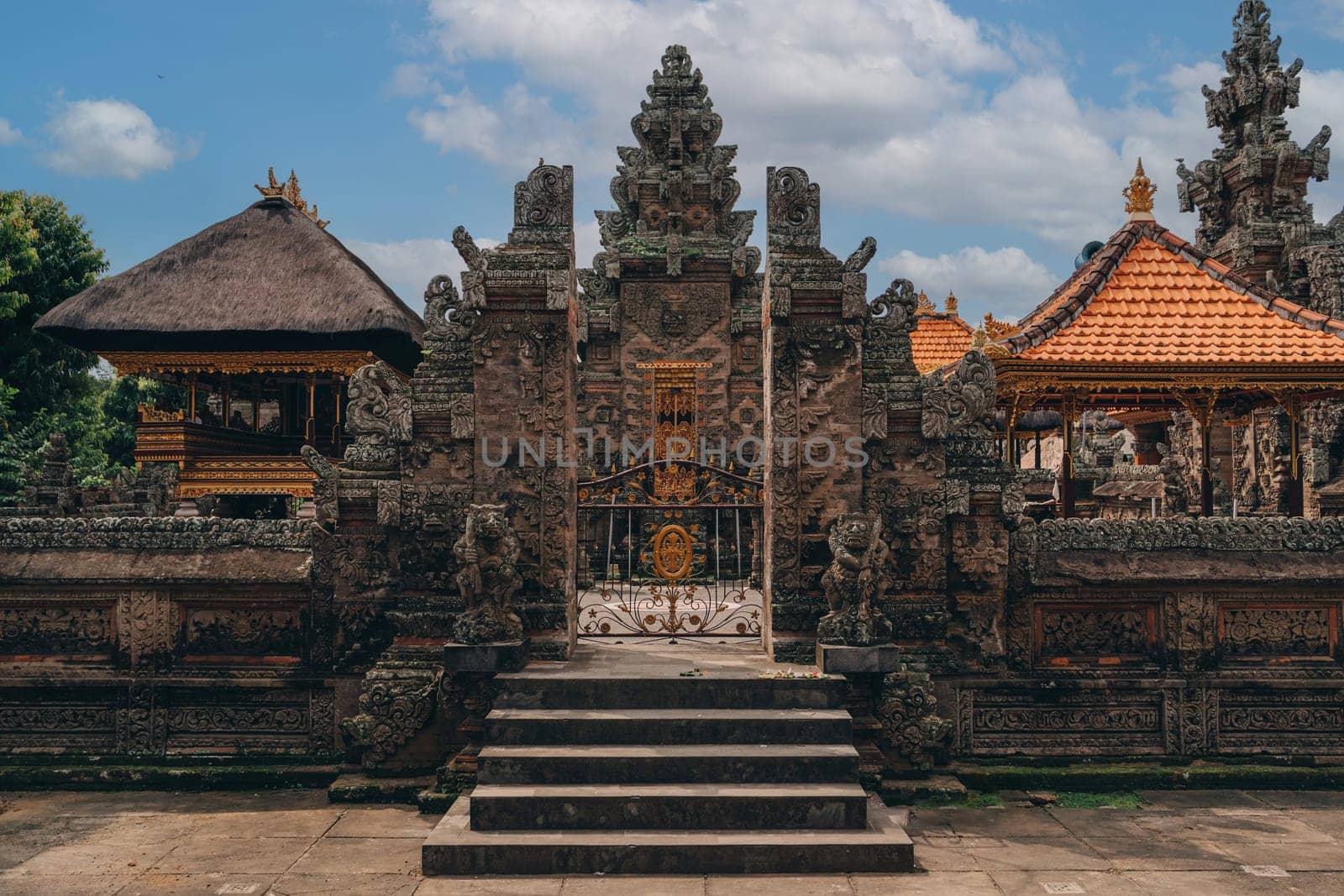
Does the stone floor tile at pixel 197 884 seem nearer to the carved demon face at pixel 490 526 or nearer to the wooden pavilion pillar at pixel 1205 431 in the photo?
the carved demon face at pixel 490 526

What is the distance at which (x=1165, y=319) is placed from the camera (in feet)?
38.2

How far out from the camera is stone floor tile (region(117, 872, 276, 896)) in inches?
225

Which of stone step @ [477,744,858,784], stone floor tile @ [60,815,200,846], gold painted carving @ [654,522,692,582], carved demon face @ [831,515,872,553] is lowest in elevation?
stone floor tile @ [60,815,200,846]

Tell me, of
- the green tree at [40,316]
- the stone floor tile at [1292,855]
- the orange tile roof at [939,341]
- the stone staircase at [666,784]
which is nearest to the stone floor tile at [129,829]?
the stone staircase at [666,784]

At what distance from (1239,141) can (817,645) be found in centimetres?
1882

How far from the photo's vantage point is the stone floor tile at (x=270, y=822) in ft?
22.2

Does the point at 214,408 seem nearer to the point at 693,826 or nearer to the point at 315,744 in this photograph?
the point at 315,744

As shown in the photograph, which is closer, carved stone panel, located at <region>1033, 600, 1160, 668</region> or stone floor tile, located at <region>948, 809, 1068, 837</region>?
stone floor tile, located at <region>948, 809, 1068, 837</region>

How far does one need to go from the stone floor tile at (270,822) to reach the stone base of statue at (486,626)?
1590mm

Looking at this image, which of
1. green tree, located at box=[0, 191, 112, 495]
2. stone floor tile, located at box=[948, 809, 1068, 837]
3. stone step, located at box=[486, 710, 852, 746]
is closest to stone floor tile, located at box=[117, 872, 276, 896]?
stone step, located at box=[486, 710, 852, 746]

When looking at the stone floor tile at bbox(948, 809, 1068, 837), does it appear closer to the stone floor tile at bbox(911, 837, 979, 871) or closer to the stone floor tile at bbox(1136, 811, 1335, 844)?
the stone floor tile at bbox(911, 837, 979, 871)

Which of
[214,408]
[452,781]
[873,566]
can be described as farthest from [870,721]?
[214,408]

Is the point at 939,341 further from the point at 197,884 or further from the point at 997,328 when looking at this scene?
the point at 197,884

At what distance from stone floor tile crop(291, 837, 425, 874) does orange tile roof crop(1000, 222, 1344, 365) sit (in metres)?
8.34
